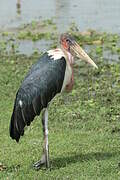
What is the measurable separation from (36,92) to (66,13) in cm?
1270

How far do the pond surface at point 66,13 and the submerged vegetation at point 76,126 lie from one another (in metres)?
3.20

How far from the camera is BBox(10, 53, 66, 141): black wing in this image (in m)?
5.43

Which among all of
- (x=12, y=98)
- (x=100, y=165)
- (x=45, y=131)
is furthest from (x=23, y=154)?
(x=12, y=98)

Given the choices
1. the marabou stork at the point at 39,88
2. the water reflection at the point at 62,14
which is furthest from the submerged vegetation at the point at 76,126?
the water reflection at the point at 62,14

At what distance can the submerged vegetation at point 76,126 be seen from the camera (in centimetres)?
555

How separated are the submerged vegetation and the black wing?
536mm

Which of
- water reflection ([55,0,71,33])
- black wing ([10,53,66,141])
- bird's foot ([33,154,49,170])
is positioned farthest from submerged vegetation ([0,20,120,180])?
water reflection ([55,0,71,33])

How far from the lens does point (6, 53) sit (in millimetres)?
12438

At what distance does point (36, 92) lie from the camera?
5438 mm

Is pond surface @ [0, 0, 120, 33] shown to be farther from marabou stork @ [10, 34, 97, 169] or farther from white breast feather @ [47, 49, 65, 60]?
marabou stork @ [10, 34, 97, 169]

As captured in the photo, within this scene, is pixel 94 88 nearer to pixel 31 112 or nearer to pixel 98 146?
pixel 98 146

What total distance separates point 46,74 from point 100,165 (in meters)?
1.07

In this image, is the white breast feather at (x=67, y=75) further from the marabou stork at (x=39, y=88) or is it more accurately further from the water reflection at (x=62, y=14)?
the water reflection at (x=62, y=14)

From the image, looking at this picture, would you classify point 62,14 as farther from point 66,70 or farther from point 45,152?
point 45,152
